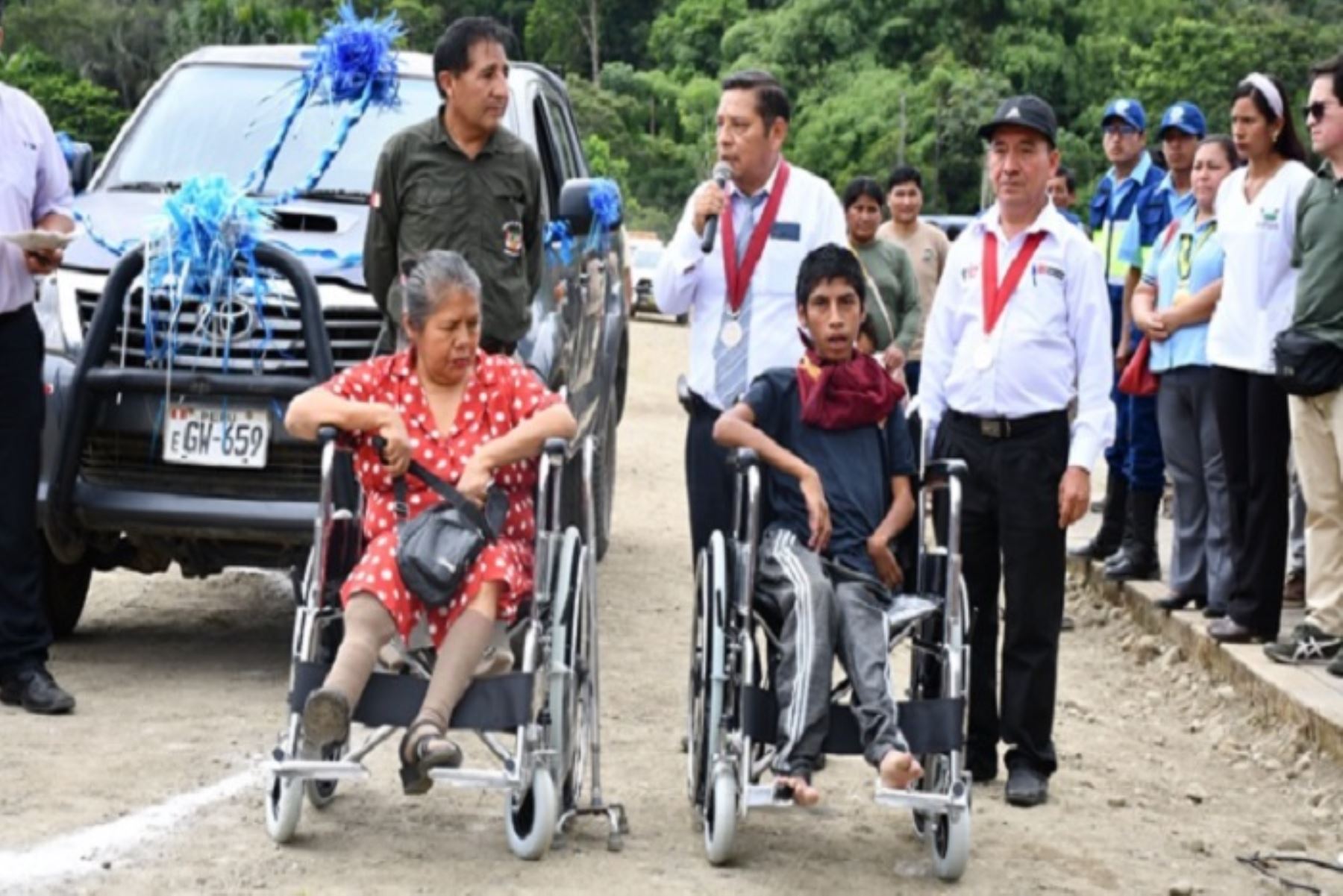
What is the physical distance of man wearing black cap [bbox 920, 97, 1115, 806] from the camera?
7.61 metres

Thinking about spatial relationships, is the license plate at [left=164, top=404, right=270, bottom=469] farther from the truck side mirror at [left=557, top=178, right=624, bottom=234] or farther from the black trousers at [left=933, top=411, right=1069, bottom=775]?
the black trousers at [left=933, top=411, right=1069, bottom=775]

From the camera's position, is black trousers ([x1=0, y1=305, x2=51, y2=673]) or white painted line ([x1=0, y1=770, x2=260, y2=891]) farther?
black trousers ([x1=0, y1=305, x2=51, y2=673])

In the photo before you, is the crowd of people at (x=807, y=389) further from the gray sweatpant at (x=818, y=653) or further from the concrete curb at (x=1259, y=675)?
the concrete curb at (x=1259, y=675)

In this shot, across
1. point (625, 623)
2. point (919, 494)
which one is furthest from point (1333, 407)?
point (625, 623)

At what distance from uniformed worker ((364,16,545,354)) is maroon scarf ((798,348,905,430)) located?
5.66 feet

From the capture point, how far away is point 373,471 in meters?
7.10

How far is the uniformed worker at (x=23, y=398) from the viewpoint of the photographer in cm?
834

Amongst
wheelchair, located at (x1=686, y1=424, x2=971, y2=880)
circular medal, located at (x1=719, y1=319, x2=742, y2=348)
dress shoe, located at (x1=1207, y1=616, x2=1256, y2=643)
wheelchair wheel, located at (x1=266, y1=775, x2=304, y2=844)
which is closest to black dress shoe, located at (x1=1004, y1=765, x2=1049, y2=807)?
wheelchair, located at (x1=686, y1=424, x2=971, y2=880)

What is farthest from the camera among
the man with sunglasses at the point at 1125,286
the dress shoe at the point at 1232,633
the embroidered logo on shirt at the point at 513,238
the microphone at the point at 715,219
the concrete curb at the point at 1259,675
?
the man with sunglasses at the point at 1125,286

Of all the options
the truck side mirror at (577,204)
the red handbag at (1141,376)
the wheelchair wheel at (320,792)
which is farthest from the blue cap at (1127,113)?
the wheelchair wheel at (320,792)

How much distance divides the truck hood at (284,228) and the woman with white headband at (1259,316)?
346cm

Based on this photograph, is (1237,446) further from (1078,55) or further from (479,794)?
(1078,55)

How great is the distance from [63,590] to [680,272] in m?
3.36

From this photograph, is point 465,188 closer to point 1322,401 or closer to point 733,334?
point 733,334
